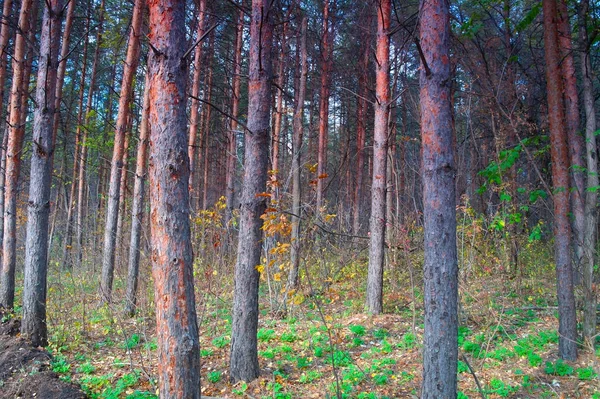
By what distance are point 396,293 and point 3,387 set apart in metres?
6.92

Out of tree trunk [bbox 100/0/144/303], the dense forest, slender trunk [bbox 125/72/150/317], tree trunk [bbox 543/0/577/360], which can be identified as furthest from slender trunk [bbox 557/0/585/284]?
tree trunk [bbox 100/0/144/303]

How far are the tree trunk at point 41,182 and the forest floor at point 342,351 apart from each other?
555 millimetres

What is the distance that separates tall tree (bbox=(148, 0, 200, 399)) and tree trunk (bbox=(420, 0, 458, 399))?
201cm

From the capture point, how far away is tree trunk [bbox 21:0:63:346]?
672 centimetres

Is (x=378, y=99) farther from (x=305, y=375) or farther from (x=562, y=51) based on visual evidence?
(x=305, y=375)

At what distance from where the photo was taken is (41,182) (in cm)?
674

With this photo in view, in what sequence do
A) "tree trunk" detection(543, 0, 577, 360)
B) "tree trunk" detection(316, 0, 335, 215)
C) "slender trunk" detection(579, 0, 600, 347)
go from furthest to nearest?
"tree trunk" detection(316, 0, 335, 215) → "slender trunk" detection(579, 0, 600, 347) → "tree trunk" detection(543, 0, 577, 360)

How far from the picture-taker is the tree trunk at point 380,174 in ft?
27.2

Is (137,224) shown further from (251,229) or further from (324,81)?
(324,81)

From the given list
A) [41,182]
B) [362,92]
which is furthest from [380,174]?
[362,92]

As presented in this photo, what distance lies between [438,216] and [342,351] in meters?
2.61

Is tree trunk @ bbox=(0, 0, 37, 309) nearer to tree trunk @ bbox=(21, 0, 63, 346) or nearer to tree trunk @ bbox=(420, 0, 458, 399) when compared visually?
tree trunk @ bbox=(21, 0, 63, 346)

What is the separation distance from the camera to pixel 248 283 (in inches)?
214

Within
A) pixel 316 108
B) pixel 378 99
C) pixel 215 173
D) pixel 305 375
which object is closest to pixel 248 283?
pixel 305 375
